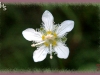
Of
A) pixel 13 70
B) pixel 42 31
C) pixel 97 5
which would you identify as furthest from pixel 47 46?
pixel 97 5

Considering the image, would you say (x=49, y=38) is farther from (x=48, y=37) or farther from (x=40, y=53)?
(x=40, y=53)

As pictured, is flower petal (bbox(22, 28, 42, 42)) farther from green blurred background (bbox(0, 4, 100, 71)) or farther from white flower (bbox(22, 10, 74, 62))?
green blurred background (bbox(0, 4, 100, 71))

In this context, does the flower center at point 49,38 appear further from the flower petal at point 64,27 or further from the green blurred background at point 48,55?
the green blurred background at point 48,55

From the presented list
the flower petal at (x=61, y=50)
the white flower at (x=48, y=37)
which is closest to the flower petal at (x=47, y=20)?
the white flower at (x=48, y=37)

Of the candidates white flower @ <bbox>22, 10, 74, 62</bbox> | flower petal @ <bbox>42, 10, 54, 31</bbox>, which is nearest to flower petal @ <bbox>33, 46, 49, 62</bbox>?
white flower @ <bbox>22, 10, 74, 62</bbox>

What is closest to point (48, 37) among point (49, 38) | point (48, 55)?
point (49, 38)
